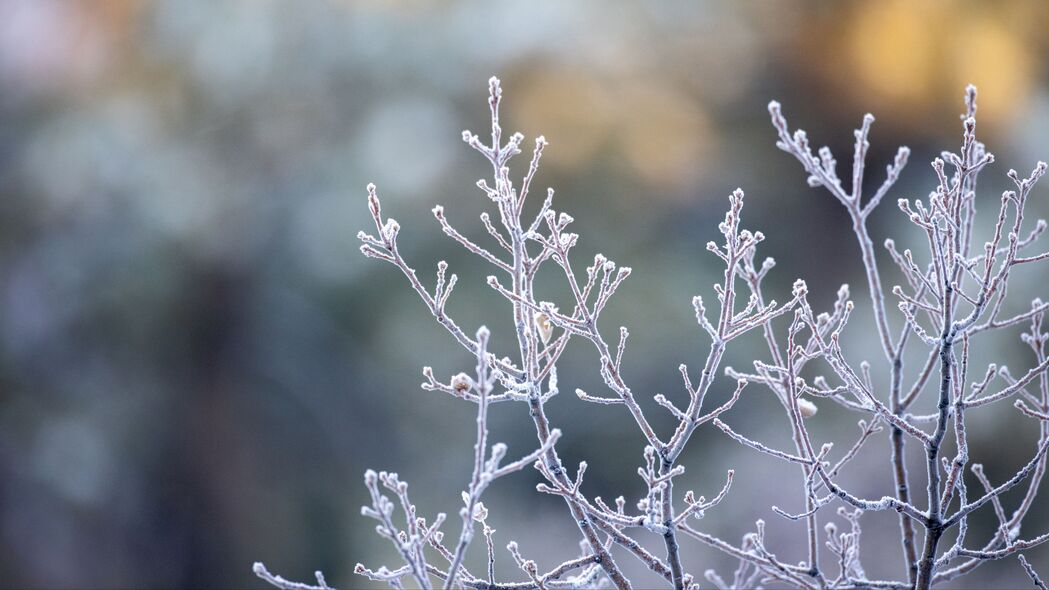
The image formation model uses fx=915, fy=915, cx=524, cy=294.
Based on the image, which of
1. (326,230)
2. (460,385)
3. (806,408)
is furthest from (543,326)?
(326,230)

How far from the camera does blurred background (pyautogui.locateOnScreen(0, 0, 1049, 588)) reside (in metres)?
3.23

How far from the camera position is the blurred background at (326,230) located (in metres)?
3.23

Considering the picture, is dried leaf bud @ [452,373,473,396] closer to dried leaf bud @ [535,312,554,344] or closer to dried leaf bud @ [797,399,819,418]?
dried leaf bud @ [535,312,554,344]

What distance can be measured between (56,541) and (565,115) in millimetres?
2366

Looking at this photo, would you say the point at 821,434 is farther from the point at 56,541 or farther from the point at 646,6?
the point at 56,541

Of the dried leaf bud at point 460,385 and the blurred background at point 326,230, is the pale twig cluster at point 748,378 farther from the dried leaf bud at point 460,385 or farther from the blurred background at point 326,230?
the blurred background at point 326,230

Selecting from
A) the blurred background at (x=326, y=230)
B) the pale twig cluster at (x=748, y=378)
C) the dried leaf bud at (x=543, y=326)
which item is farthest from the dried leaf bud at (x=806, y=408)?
the blurred background at (x=326, y=230)

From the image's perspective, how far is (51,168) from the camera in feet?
11.0

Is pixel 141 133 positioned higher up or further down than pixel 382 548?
higher up

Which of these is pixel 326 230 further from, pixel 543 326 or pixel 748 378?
pixel 748 378

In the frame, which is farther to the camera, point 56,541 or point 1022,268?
point 56,541

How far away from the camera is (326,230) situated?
3473 millimetres

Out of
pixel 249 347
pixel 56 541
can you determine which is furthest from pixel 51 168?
pixel 56 541

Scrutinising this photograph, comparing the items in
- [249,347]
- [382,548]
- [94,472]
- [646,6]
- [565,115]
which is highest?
[646,6]
